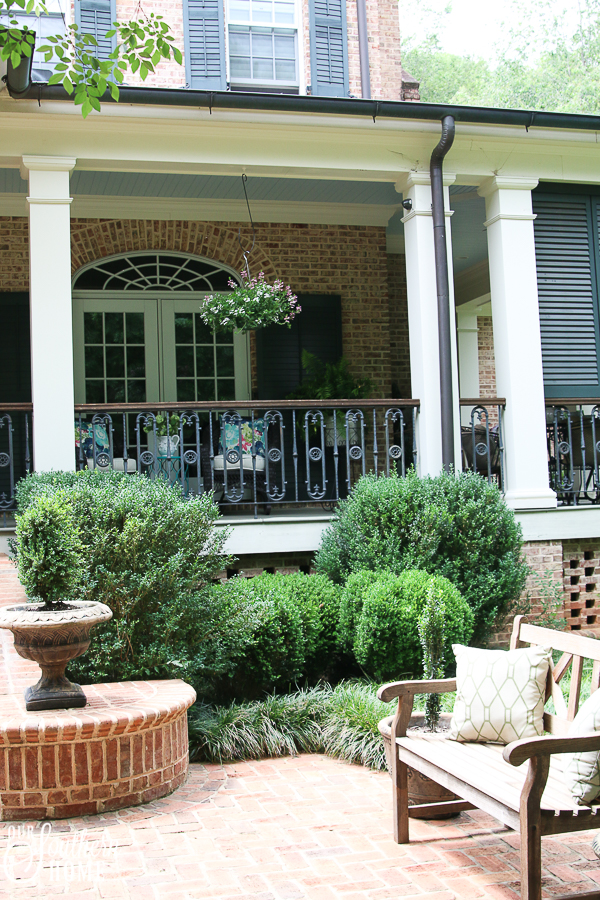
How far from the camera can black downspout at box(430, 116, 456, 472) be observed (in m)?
7.04

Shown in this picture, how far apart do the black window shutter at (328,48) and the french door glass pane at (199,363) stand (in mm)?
Result: 2905

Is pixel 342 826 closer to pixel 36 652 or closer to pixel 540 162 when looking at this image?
pixel 36 652

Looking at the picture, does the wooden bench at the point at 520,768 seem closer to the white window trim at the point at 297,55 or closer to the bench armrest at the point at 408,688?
the bench armrest at the point at 408,688

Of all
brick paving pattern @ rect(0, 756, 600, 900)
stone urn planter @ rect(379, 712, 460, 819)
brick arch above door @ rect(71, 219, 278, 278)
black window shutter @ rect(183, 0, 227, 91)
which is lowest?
brick paving pattern @ rect(0, 756, 600, 900)

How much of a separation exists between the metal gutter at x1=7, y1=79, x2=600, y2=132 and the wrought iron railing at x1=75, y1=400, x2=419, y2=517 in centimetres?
242

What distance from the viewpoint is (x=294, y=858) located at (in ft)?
10.9

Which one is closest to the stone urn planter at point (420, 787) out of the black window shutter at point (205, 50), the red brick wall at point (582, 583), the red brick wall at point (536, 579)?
the red brick wall at point (536, 579)

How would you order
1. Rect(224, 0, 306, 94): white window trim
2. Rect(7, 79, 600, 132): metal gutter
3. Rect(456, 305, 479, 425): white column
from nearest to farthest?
Rect(7, 79, 600, 132): metal gutter < Rect(224, 0, 306, 94): white window trim < Rect(456, 305, 479, 425): white column

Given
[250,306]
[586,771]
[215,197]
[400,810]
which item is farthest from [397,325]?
[586,771]

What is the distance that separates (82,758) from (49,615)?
0.65m

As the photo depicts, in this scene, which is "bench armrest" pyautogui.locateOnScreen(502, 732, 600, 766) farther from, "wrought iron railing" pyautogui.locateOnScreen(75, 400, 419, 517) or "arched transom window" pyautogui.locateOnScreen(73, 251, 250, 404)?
"arched transom window" pyautogui.locateOnScreen(73, 251, 250, 404)

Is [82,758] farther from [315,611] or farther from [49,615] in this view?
[315,611]

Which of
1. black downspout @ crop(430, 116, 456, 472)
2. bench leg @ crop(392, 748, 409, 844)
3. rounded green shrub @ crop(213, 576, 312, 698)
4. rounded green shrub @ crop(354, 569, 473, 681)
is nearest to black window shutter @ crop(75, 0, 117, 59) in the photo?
black downspout @ crop(430, 116, 456, 472)

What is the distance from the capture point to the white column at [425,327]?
7230 mm
